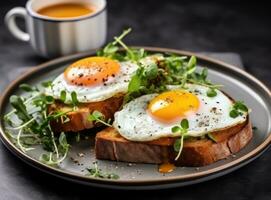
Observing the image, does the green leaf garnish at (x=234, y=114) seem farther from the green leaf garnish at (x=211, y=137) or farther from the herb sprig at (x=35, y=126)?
the herb sprig at (x=35, y=126)

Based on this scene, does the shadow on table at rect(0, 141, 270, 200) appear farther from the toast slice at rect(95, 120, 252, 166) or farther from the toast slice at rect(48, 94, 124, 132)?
the toast slice at rect(48, 94, 124, 132)

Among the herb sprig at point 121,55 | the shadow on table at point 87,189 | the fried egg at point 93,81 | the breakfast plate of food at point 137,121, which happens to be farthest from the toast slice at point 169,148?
the herb sprig at point 121,55

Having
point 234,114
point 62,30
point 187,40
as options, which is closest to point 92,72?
point 234,114

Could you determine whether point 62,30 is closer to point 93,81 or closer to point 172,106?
point 93,81

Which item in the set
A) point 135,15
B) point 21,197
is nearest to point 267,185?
point 21,197

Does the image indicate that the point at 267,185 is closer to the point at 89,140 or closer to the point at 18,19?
the point at 89,140

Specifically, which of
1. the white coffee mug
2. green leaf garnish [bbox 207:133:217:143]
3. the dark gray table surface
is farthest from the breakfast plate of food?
the white coffee mug

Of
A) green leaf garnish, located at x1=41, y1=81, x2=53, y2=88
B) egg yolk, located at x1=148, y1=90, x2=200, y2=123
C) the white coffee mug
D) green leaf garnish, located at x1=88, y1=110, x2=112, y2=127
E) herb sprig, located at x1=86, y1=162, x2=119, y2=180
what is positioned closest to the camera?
herb sprig, located at x1=86, y1=162, x2=119, y2=180
